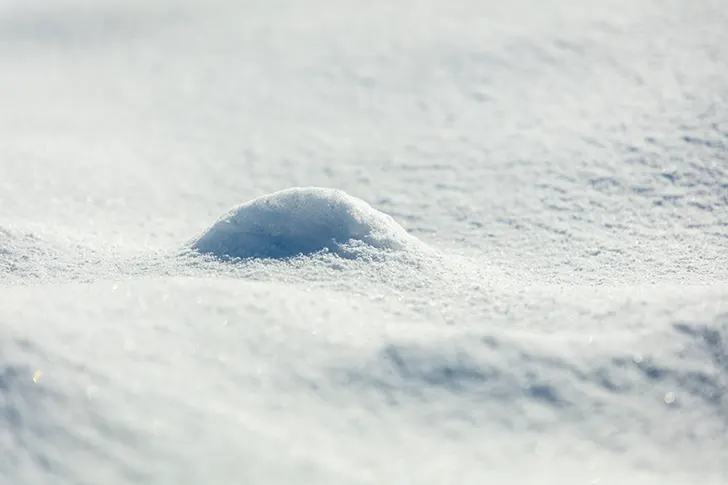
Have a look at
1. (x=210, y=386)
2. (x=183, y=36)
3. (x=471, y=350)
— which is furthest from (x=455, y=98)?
(x=210, y=386)

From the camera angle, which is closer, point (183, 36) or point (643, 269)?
point (643, 269)

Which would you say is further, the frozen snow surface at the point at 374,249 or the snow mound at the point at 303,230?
the snow mound at the point at 303,230

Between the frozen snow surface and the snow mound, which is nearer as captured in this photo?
the frozen snow surface

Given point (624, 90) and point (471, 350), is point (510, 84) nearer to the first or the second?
point (624, 90)

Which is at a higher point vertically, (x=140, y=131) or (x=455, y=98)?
(x=455, y=98)

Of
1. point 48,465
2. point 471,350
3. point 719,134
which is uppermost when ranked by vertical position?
point 719,134
